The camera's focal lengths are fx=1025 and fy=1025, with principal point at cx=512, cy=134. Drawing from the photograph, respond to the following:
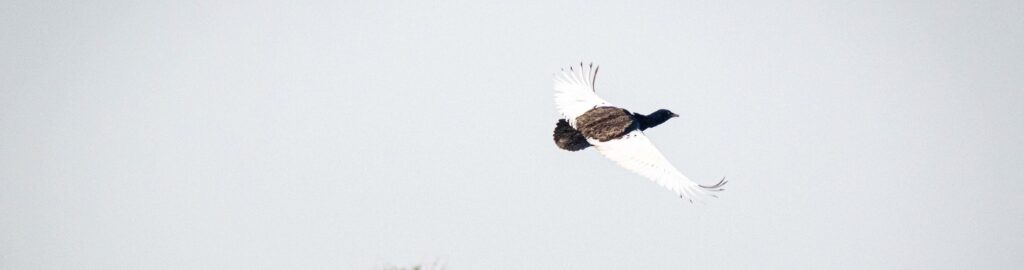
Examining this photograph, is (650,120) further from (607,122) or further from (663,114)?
(607,122)

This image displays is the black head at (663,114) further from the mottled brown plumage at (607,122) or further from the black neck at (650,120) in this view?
the mottled brown plumage at (607,122)

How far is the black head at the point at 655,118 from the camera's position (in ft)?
77.6

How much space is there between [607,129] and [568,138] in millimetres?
915

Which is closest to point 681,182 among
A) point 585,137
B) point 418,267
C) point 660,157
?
point 660,157

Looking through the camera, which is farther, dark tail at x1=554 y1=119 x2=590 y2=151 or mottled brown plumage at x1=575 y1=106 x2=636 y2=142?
dark tail at x1=554 y1=119 x2=590 y2=151

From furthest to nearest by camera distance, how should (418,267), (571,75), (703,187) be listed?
(571,75)
(703,187)
(418,267)

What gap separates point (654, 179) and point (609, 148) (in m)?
1.26

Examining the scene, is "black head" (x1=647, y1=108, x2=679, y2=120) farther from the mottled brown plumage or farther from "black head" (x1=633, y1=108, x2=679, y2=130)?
the mottled brown plumage

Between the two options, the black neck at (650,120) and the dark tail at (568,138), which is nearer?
the dark tail at (568,138)

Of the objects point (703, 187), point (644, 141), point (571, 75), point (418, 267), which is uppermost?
point (571, 75)

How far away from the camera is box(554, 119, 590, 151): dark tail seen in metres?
23.4

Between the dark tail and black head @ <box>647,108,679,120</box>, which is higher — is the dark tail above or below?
below

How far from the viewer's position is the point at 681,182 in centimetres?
2273

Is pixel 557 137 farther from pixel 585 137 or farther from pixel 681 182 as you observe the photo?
pixel 681 182
